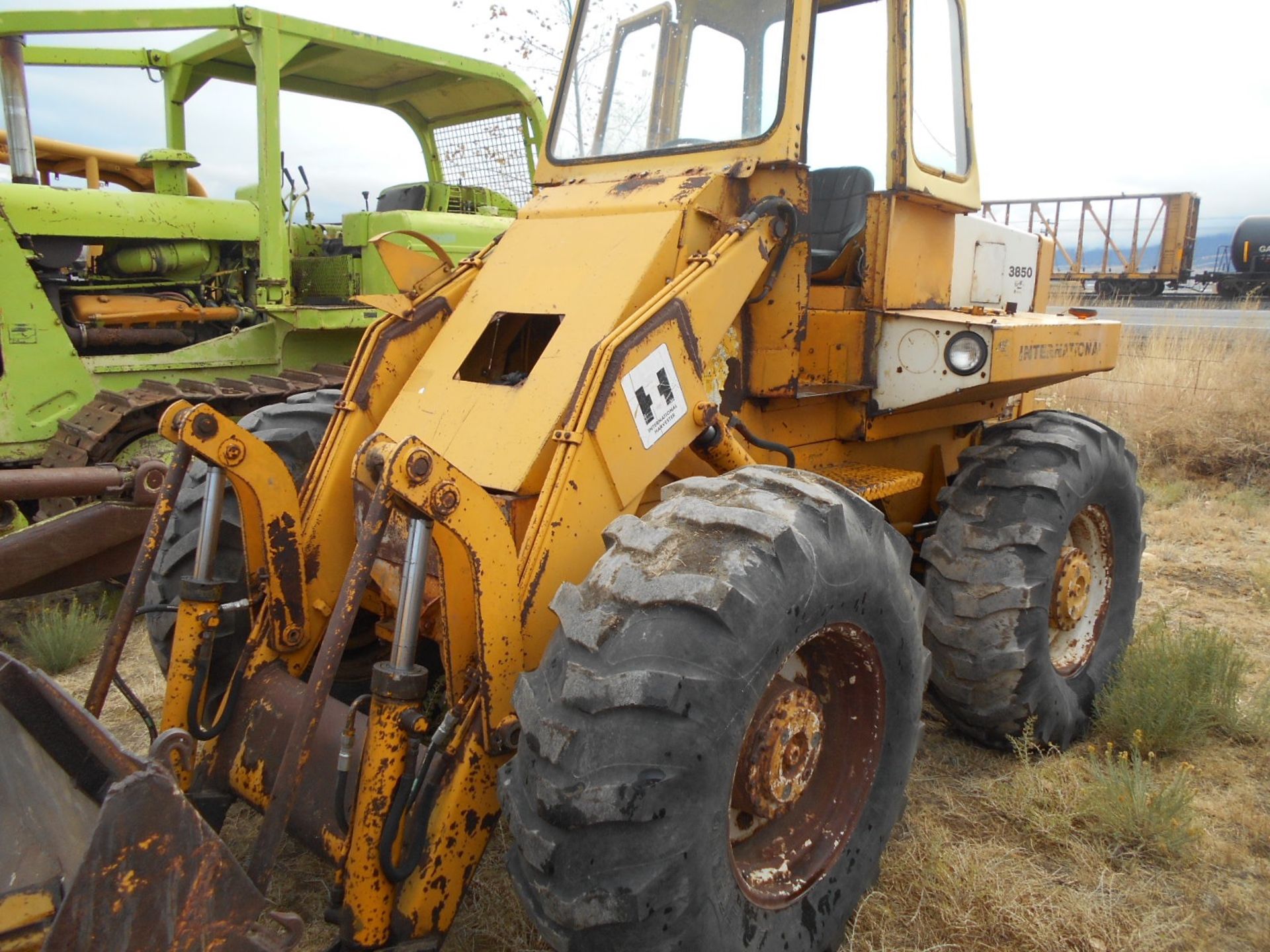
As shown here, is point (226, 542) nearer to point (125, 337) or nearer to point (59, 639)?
point (59, 639)

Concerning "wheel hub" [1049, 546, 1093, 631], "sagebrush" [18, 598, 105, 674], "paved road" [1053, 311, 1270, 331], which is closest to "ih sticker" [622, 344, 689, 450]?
"wheel hub" [1049, 546, 1093, 631]

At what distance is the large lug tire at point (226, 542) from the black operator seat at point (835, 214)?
1.98 metres

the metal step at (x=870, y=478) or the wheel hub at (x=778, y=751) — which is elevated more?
the metal step at (x=870, y=478)

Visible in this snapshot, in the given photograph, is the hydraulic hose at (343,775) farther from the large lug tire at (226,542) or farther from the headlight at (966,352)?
the headlight at (966,352)

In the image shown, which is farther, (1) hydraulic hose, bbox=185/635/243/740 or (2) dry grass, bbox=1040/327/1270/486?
(2) dry grass, bbox=1040/327/1270/486

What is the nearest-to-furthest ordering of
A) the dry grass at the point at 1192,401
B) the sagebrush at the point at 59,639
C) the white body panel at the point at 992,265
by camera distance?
the white body panel at the point at 992,265, the sagebrush at the point at 59,639, the dry grass at the point at 1192,401

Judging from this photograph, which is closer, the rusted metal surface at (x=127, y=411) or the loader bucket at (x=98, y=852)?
the loader bucket at (x=98, y=852)

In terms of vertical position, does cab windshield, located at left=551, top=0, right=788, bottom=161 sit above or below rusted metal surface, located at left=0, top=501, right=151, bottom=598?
above

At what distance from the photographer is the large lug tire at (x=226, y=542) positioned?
10.2 feet

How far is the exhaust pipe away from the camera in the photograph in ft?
18.7

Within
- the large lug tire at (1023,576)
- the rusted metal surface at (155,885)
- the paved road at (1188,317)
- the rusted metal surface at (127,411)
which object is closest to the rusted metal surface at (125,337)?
the rusted metal surface at (127,411)

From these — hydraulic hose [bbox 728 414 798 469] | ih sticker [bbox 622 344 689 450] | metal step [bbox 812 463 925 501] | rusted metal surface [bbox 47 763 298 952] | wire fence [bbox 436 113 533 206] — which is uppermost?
wire fence [bbox 436 113 533 206]

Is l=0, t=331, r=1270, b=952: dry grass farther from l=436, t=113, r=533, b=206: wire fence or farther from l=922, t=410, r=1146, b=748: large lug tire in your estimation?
l=436, t=113, r=533, b=206: wire fence

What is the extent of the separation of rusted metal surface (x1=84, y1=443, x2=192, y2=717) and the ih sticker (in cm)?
119
